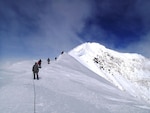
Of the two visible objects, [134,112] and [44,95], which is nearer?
[134,112]

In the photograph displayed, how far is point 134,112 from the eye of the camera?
40.0ft

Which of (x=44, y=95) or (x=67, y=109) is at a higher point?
(x=44, y=95)

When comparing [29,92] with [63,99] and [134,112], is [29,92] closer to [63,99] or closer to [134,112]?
[63,99]

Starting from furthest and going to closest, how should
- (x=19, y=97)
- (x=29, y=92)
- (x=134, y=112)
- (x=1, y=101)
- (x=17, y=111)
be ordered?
(x=29, y=92) < (x=19, y=97) < (x=1, y=101) < (x=134, y=112) < (x=17, y=111)

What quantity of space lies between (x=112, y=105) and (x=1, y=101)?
7605 millimetres

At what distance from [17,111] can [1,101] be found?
2.65 metres

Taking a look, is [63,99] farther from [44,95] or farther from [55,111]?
[55,111]

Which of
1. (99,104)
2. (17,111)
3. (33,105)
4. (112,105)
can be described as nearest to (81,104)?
(99,104)

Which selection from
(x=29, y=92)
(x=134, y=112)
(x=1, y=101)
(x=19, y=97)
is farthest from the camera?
(x=29, y=92)

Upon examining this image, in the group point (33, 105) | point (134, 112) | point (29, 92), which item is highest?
point (29, 92)

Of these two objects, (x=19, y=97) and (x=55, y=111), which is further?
(x=19, y=97)

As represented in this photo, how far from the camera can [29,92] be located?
15758 millimetres

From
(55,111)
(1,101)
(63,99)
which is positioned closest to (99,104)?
(63,99)

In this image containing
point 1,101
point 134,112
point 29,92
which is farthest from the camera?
point 29,92
